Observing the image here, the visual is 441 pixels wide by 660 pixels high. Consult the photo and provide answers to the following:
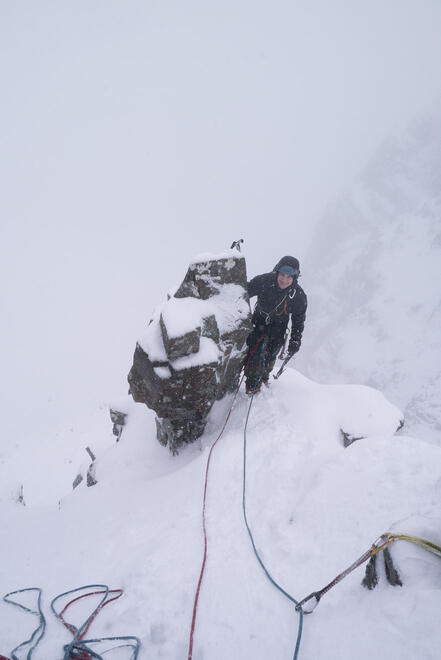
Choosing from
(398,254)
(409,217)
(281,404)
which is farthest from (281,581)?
(409,217)

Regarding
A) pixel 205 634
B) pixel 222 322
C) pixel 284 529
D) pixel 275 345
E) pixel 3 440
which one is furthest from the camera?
pixel 3 440

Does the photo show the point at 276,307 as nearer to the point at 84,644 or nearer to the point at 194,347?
the point at 194,347

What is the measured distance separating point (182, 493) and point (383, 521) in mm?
3283

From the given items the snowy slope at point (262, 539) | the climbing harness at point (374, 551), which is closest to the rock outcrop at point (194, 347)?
the snowy slope at point (262, 539)

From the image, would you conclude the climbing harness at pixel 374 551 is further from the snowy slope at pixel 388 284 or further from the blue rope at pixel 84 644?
the snowy slope at pixel 388 284

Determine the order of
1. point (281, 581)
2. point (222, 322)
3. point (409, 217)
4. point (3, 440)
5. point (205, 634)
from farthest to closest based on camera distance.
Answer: point (409, 217)
point (3, 440)
point (222, 322)
point (281, 581)
point (205, 634)

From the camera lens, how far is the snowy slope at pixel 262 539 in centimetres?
261

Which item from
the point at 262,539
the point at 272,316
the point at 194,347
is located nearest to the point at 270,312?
the point at 272,316

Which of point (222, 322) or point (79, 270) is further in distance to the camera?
point (79, 270)

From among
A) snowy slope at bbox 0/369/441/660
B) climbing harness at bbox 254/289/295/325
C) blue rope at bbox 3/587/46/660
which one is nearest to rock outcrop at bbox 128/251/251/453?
climbing harness at bbox 254/289/295/325

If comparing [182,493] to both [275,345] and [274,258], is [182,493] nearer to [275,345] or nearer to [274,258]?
[275,345]

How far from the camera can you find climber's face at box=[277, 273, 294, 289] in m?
5.81

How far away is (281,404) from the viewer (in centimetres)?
670

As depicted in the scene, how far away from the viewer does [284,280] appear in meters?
5.90
